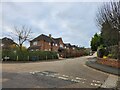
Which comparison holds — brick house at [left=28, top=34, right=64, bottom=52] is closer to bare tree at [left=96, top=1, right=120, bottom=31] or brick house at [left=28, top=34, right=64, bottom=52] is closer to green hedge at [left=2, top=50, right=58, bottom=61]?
green hedge at [left=2, top=50, right=58, bottom=61]

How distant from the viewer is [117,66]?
758 inches

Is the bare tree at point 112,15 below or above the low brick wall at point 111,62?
above

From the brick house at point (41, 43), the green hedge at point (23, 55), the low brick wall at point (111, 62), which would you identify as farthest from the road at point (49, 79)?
the brick house at point (41, 43)

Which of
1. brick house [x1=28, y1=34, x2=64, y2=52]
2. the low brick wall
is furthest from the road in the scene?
brick house [x1=28, y1=34, x2=64, y2=52]

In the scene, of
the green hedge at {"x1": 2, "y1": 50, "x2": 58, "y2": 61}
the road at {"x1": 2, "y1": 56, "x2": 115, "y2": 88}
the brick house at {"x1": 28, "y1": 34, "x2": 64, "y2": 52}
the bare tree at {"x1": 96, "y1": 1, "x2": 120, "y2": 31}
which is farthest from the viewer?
the brick house at {"x1": 28, "y1": 34, "x2": 64, "y2": 52}

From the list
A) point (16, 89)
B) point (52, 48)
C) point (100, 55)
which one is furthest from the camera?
point (52, 48)

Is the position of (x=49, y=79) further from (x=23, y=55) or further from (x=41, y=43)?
(x=41, y=43)

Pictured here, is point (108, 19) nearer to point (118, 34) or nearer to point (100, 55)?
point (118, 34)

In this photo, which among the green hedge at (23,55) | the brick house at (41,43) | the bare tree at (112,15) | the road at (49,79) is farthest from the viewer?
the brick house at (41,43)

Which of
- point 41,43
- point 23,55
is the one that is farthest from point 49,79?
point 41,43

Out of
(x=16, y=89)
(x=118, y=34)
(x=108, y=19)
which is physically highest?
(x=108, y=19)

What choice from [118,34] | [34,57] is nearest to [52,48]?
[34,57]

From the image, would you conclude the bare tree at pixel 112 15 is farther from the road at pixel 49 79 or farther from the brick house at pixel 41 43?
the brick house at pixel 41 43

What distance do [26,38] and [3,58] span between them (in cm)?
1487
